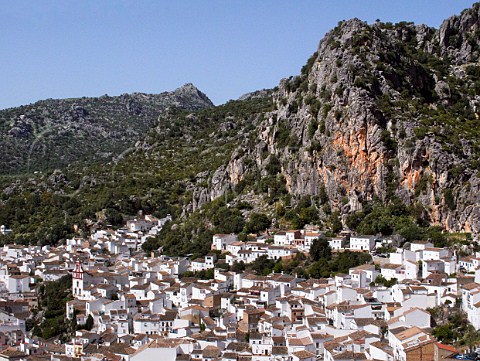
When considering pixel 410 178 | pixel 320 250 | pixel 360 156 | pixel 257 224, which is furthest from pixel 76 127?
pixel 320 250

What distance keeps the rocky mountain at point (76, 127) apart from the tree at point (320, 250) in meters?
70.6

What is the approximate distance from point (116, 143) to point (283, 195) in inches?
3193

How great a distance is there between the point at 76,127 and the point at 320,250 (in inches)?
3878

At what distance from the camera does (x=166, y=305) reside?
50.3 meters

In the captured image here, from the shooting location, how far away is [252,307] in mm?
46250

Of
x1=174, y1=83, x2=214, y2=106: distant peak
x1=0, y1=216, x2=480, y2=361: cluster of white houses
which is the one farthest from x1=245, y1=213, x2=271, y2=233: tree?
x1=174, y1=83, x2=214, y2=106: distant peak

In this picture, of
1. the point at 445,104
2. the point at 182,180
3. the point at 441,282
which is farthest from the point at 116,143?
the point at 441,282

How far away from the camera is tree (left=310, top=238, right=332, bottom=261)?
53469 millimetres

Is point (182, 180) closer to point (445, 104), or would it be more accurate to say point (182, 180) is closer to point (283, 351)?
point (445, 104)

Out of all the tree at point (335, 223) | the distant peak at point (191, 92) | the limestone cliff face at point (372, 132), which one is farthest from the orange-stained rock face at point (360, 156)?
the distant peak at point (191, 92)

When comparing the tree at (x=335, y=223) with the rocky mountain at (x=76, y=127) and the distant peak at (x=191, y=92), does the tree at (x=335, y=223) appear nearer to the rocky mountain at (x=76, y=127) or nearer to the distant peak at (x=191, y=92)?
the rocky mountain at (x=76, y=127)

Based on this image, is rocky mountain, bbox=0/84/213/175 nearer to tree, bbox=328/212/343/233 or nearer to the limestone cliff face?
the limestone cliff face

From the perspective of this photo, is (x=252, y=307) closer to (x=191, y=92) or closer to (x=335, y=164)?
(x=335, y=164)

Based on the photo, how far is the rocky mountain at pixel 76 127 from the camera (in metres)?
130
